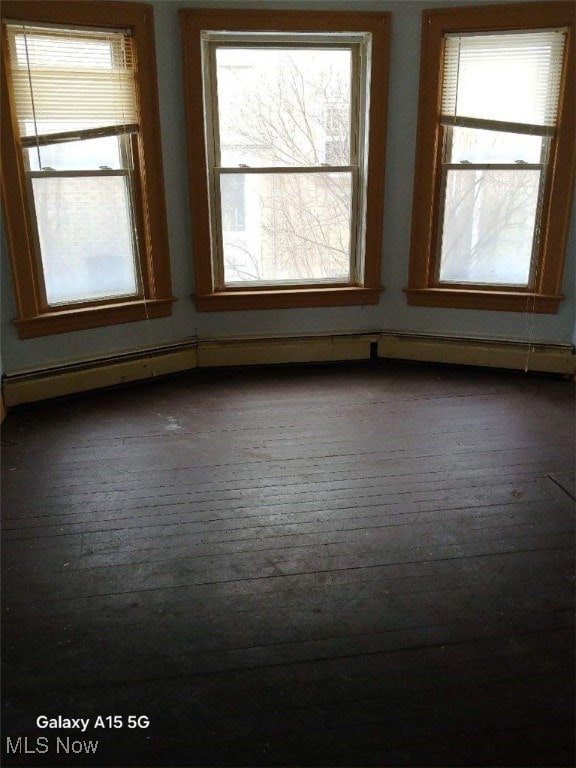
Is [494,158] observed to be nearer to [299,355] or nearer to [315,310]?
[315,310]

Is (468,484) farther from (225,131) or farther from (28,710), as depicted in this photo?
(225,131)

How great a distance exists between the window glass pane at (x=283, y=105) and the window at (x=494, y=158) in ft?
1.88

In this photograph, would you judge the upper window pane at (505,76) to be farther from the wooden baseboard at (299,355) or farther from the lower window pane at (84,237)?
the lower window pane at (84,237)

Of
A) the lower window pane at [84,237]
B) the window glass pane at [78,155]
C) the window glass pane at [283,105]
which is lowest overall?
the lower window pane at [84,237]

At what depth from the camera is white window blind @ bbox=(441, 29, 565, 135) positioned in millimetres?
3947

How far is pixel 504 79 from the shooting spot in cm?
404

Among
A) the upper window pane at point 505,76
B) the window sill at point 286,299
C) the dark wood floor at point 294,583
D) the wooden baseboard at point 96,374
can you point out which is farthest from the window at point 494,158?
the wooden baseboard at point 96,374

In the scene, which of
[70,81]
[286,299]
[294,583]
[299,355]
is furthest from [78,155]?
[294,583]

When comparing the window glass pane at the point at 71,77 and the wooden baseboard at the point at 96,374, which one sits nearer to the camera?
the window glass pane at the point at 71,77

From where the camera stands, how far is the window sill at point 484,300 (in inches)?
172

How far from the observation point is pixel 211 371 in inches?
183

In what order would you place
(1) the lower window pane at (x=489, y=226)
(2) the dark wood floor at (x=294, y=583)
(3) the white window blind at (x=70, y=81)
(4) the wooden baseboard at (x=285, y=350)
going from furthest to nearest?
(4) the wooden baseboard at (x=285, y=350)
(1) the lower window pane at (x=489, y=226)
(3) the white window blind at (x=70, y=81)
(2) the dark wood floor at (x=294, y=583)

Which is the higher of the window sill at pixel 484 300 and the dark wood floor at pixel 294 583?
the window sill at pixel 484 300

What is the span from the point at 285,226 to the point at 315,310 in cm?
64
